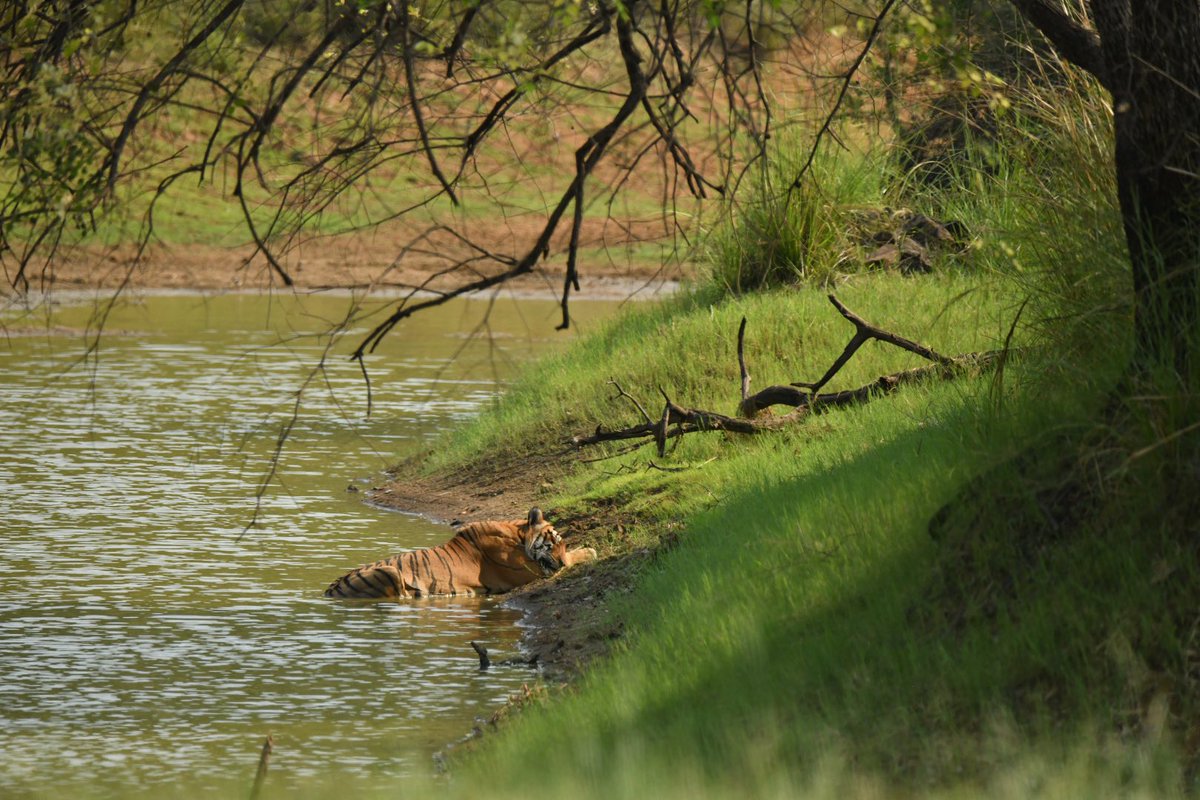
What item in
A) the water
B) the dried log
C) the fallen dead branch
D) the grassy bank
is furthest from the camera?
the fallen dead branch

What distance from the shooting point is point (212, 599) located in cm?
980

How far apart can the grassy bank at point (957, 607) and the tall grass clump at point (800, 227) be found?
18.2ft

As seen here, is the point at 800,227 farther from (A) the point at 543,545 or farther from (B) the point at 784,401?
(A) the point at 543,545

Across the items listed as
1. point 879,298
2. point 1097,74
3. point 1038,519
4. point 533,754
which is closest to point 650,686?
point 533,754

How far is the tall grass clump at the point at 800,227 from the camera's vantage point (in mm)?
14633

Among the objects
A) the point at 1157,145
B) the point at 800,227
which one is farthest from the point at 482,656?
the point at 800,227

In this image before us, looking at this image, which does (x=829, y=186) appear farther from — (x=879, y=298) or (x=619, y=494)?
(x=619, y=494)

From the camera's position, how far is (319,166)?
6.27 metres

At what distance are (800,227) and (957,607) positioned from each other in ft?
28.8

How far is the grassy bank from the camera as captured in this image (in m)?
5.44

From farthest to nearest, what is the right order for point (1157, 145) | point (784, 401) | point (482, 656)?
point (784, 401) < point (482, 656) < point (1157, 145)

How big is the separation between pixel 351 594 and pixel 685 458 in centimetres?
251

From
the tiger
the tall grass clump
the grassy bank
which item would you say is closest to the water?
the tiger

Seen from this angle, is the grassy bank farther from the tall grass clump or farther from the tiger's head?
the tall grass clump
